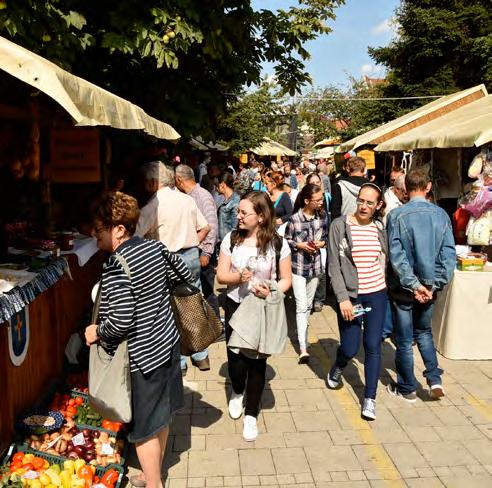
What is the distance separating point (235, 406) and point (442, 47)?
24.3m

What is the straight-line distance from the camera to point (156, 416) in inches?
125

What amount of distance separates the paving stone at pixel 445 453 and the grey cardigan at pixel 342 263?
1222 millimetres

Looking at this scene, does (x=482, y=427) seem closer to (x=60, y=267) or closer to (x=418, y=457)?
(x=418, y=457)

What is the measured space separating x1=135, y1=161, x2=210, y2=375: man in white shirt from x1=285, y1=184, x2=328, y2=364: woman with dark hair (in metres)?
1.16

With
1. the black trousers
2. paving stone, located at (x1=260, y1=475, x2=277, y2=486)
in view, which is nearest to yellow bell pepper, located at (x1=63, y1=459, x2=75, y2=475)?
paving stone, located at (x1=260, y1=475, x2=277, y2=486)

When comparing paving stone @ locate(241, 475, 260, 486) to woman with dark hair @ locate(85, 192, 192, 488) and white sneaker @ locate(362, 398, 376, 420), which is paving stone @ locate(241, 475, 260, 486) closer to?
woman with dark hair @ locate(85, 192, 192, 488)

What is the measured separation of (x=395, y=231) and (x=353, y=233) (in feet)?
1.47

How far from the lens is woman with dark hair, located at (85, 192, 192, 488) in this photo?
2.92 m

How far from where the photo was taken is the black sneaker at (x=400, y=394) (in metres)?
4.85

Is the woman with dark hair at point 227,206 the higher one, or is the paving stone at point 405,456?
the woman with dark hair at point 227,206

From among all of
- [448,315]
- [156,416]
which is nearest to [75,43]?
[156,416]

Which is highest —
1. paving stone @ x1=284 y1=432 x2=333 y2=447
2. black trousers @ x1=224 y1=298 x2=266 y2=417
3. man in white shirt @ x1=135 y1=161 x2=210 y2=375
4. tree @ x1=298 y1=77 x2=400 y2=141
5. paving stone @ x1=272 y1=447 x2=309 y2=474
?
tree @ x1=298 y1=77 x2=400 y2=141

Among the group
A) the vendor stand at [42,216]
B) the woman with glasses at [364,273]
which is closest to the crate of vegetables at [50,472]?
the vendor stand at [42,216]

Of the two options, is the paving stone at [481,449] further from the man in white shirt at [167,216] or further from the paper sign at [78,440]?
the paper sign at [78,440]
